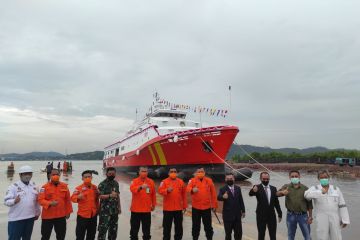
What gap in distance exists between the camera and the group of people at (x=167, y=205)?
5.36 m

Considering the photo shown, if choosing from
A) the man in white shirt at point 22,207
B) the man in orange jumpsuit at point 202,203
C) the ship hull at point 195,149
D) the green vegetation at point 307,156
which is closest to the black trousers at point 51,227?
the man in white shirt at point 22,207

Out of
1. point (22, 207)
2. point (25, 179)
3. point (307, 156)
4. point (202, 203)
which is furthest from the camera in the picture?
point (307, 156)

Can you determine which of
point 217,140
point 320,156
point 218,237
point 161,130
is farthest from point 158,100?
point 320,156

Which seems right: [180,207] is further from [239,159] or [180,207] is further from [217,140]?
[239,159]

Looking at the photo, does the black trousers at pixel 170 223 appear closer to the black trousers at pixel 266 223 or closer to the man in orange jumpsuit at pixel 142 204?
the man in orange jumpsuit at pixel 142 204

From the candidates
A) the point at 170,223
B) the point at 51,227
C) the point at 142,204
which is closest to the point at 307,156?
the point at 170,223

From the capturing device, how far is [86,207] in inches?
233

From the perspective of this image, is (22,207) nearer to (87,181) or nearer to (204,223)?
(87,181)

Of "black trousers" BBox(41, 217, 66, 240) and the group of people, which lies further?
"black trousers" BBox(41, 217, 66, 240)

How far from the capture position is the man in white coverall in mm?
5207

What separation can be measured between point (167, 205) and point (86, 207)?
1.56 metres

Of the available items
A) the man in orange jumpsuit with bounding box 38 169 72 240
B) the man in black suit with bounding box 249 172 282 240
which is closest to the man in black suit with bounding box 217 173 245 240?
the man in black suit with bounding box 249 172 282 240

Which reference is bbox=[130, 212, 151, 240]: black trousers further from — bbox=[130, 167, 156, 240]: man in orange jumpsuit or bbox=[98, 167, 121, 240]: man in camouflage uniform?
bbox=[98, 167, 121, 240]: man in camouflage uniform

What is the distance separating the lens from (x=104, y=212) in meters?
6.12
